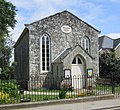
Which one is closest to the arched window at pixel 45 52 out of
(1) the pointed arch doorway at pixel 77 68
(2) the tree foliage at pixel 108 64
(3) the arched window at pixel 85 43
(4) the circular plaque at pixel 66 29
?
(4) the circular plaque at pixel 66 29

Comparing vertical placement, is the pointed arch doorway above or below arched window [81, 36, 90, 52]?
below

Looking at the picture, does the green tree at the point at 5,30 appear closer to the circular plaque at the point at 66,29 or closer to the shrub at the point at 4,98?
the circular plaque at the point at 66,29

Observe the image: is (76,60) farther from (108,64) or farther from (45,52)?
(108,64)

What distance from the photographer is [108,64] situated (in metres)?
35.4

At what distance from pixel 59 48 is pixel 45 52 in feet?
5.45

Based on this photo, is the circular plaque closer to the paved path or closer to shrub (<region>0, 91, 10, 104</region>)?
the paved path

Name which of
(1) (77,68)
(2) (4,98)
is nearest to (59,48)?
(1) (77,68)

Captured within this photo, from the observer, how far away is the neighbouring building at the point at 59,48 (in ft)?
94.6

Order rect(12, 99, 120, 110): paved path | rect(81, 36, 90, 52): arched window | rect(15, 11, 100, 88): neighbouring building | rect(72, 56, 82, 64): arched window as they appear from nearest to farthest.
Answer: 1. rect(12, 99, 120, 110): paved path
2. rect(15, 11, 100, 88): neighbouring building
3. rect(72, 56, 82, 64): arched window
4. rect(81, 36, 90, 52): arched window

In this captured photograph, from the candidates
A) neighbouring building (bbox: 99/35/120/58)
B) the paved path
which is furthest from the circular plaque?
neighbouring building (bbox: 99/35/120/58)

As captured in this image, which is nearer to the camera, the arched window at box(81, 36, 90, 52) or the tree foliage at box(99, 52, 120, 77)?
the arched window at box(81, 36, 90, 52)

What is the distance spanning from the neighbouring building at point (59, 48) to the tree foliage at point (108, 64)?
300cm

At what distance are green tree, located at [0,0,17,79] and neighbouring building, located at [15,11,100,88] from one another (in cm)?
197

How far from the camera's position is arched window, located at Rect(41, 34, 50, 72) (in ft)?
97.0
